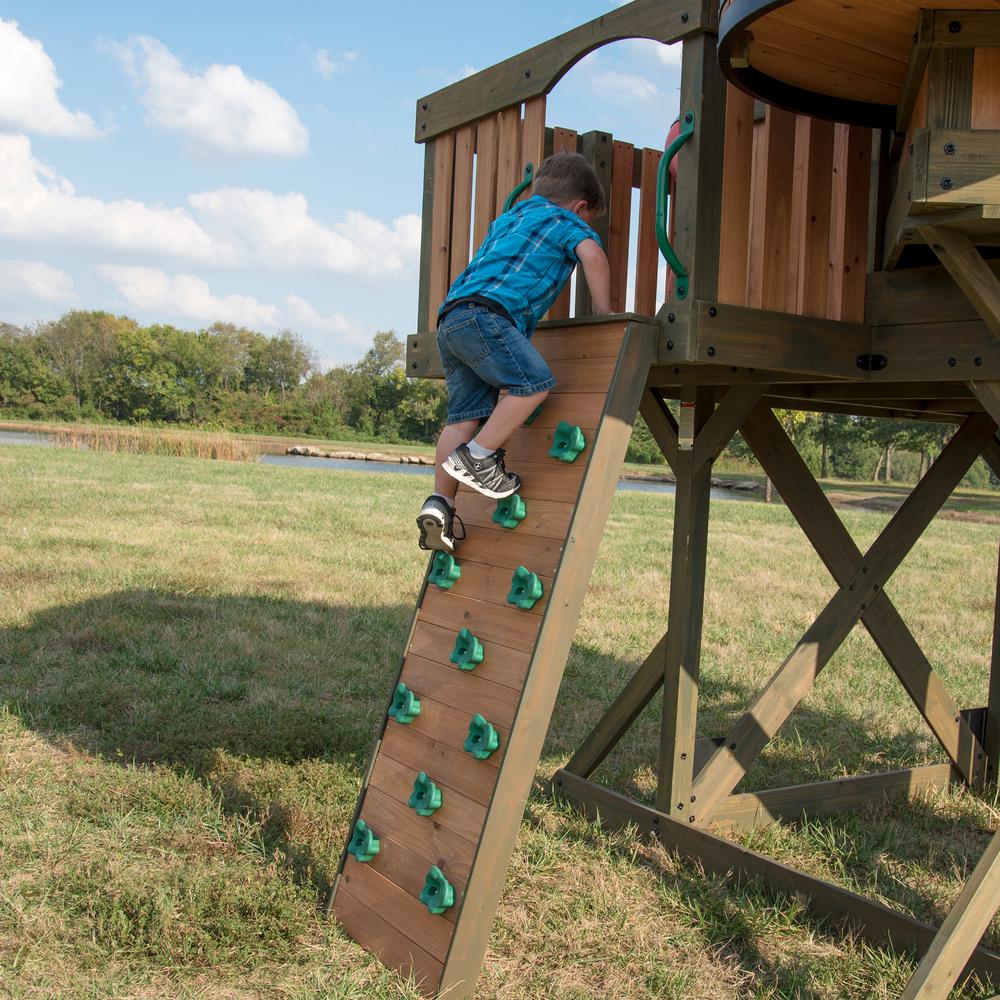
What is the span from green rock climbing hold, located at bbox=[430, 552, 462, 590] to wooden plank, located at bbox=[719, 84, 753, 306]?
1309mm

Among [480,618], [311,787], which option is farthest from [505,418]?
[311,787]

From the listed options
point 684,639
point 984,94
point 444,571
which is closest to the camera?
point 984,94

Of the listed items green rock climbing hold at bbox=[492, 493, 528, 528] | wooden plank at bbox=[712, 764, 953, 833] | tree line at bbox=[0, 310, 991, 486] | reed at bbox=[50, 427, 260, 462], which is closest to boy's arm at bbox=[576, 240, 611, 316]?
green rock climbing hold at bbox=[492, 493, 528, 528]

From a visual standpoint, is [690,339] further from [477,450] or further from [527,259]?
[477,450]

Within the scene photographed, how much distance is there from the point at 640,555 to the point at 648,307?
8527 mm

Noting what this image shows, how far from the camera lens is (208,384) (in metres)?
71.8

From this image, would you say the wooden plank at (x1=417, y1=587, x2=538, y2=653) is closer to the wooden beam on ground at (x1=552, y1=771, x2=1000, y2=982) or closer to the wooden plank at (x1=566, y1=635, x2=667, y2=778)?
the wooden plank at (x1=566, y1=635, x2=667, y2=778)

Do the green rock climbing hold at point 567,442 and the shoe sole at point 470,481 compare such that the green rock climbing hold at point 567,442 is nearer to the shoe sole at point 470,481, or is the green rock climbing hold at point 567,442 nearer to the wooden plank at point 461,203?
the shoe sole at point 470,481

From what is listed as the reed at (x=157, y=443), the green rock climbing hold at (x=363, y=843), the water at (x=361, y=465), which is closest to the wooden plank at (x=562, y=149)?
the green rock climbing hold at (x=363, y=843)

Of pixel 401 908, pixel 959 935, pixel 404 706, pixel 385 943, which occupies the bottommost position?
pixel 385 943

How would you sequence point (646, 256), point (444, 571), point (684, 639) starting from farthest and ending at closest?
point (646, 256), point (684, 639), point (444, 571)

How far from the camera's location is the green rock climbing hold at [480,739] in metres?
3.21

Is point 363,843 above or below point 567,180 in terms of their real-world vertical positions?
below

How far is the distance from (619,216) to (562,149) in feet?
1.17
